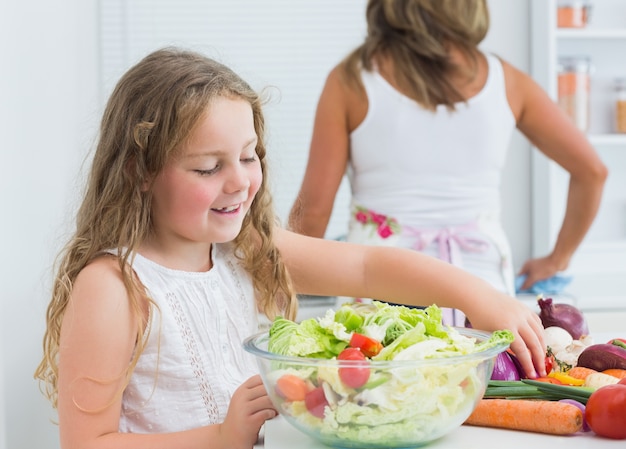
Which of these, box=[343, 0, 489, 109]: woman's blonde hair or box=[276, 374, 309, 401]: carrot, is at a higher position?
box=[343, 0, 489, 109]: woman's blonde hair

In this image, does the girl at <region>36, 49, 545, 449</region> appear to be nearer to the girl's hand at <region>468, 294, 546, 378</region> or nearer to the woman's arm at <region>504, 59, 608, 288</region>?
the girl's hand at <region>468, 294, 546, 378</region>

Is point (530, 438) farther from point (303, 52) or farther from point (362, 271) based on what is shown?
point (303, 52)

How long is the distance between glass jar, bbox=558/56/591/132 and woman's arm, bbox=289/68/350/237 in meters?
1.19

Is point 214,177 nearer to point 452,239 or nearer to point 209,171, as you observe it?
point 209,171

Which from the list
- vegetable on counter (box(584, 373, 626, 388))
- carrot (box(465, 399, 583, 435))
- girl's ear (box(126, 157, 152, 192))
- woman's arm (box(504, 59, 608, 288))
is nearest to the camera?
carrot (box(465, 399, 583, 435))

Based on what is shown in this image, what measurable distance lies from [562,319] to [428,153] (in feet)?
2.80

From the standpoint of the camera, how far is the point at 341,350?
94cm

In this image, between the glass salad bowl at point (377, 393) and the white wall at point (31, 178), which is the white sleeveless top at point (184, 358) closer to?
the white wall at point (31, 178)

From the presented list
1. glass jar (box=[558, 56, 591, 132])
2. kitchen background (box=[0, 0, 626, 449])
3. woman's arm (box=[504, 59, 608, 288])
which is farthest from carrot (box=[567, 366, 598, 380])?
glass jar (box=[558, 56, 591, 132])

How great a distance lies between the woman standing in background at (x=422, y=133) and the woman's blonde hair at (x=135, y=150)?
0.69 metres

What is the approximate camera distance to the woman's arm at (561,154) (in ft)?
7.42

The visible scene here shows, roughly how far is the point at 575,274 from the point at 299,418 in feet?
8.02

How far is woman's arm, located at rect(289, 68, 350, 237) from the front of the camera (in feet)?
6.92

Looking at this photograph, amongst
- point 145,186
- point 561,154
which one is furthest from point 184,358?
point 561,154
